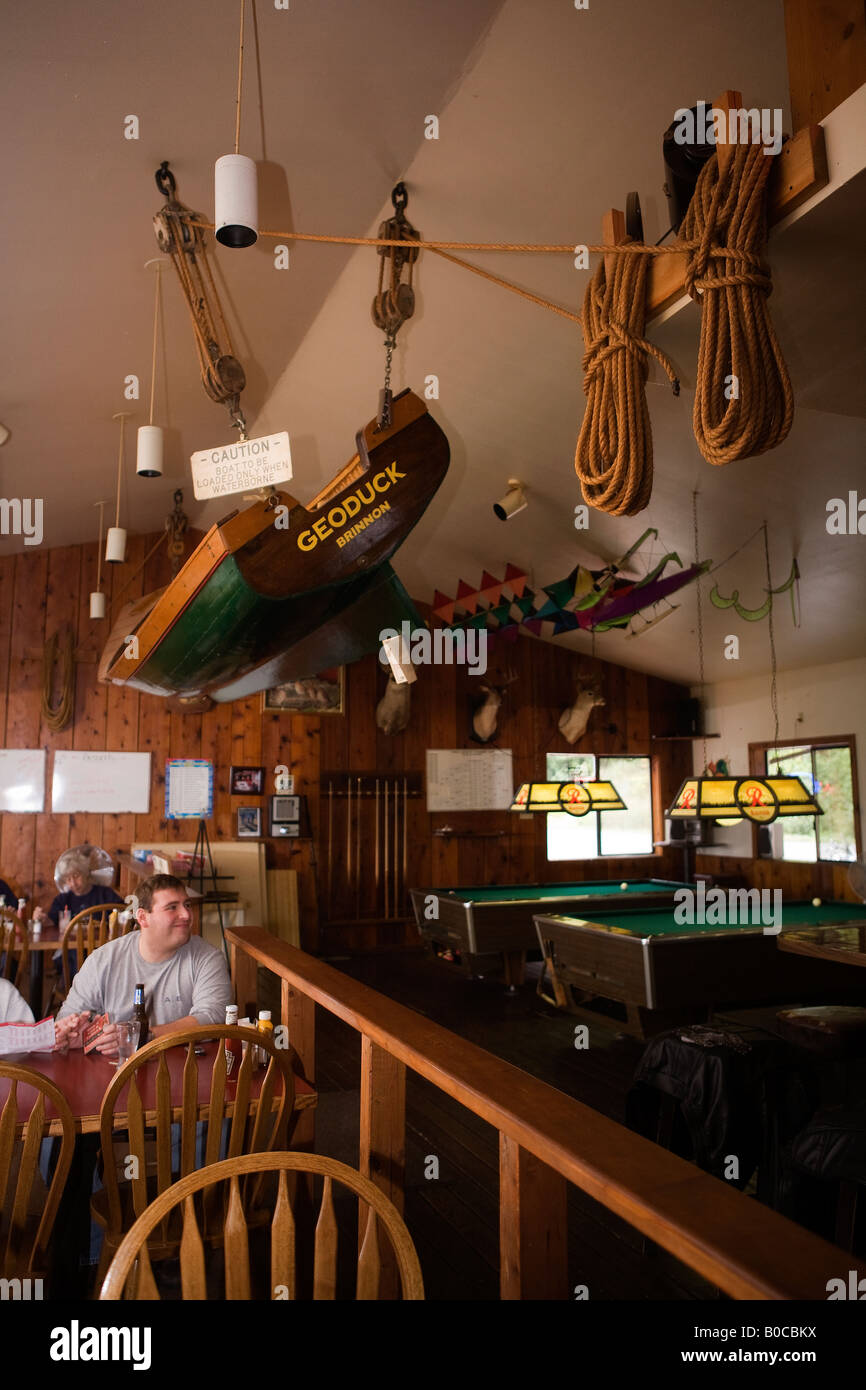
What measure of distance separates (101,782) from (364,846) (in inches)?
101

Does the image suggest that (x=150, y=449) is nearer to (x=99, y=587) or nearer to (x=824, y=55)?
(x=824, y=55)

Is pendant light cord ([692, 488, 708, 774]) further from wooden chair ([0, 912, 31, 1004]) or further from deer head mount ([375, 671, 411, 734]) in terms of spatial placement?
wooden chair ([0, 912, 31, 1004])

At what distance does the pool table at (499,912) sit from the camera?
237 inches

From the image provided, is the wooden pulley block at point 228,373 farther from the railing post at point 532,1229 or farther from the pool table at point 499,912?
the pool table at point 499,912

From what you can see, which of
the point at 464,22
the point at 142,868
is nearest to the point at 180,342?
the point at 464,22

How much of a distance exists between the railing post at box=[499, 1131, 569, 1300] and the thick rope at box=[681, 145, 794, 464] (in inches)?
54.7

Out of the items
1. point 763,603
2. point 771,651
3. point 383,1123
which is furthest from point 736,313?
point 771,651

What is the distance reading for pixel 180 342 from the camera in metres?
4.51

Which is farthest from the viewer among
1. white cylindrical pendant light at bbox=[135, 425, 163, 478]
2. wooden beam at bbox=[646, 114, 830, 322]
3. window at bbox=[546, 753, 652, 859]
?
window at bbox=[546, 753, 652, 859]

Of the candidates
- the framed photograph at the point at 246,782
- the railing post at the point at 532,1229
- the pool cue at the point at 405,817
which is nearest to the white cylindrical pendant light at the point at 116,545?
the framed photograph at the point at 246,782

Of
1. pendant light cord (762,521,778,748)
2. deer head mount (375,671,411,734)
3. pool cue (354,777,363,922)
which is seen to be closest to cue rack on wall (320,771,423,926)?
pool cue (354,777,363,922)

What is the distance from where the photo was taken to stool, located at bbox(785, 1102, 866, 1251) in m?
2.43
